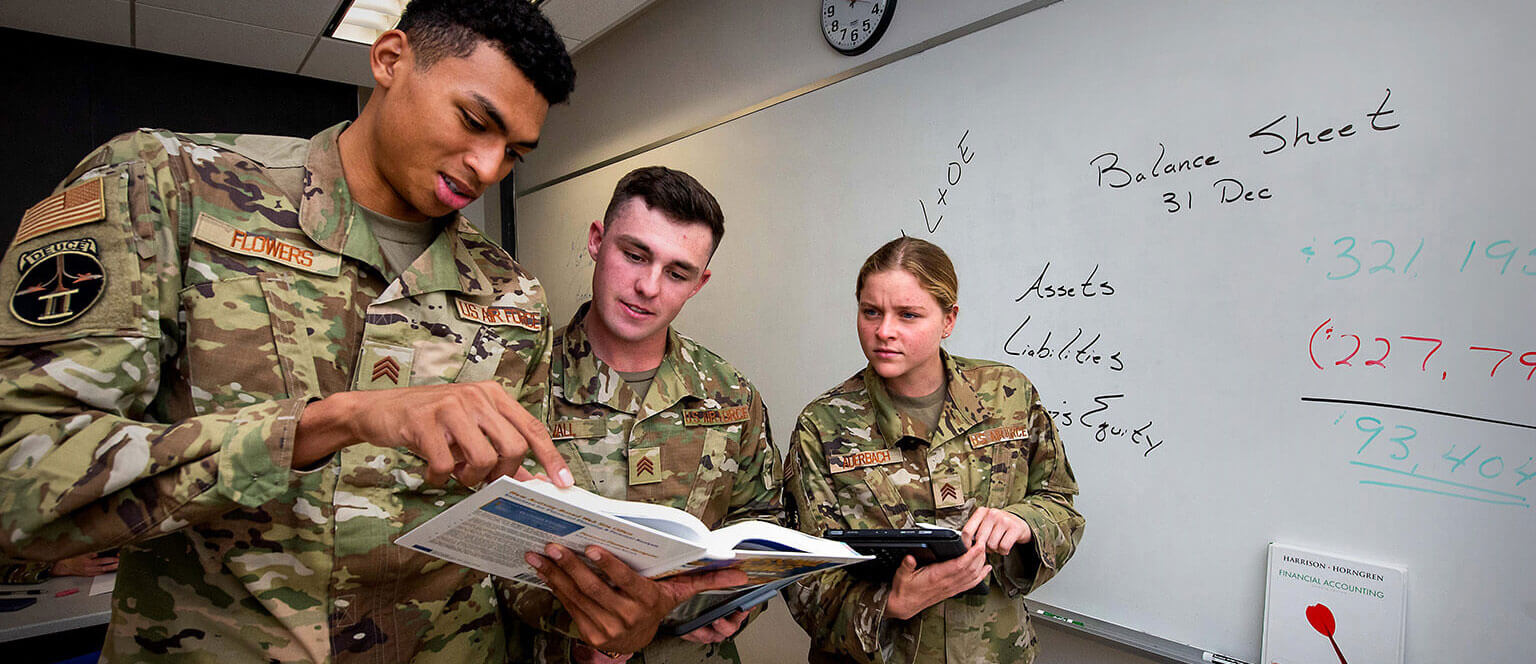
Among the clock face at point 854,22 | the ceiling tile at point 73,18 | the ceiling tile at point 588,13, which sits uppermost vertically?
the ceiling tile at point 588,13

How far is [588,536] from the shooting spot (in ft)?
2.60

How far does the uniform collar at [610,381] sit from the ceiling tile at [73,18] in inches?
121

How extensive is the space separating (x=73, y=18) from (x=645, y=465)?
363cm

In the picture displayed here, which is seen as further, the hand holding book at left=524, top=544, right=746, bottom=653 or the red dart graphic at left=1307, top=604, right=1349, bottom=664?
the red dart graphic at left=1307, top=604, right=1349, bottom=664

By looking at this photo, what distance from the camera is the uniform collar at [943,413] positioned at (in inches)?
60.1

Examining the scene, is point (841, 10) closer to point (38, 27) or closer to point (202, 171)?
point (202, 171)

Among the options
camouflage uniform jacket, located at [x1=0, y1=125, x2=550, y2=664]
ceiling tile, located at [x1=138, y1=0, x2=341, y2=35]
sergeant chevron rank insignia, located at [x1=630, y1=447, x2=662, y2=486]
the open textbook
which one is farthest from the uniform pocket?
ceiling tile, located at [x1=138, y1=0, x2=341, y2=35]

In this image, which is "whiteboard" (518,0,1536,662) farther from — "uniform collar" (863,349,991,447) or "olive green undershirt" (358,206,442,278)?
"olive green undershirt" (358,206,442,278)

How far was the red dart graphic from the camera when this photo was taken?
4.73ft

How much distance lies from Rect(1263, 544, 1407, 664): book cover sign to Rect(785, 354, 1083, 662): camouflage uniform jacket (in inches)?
16.4

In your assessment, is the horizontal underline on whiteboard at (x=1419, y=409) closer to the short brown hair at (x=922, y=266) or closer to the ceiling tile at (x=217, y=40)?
the short brown hair at (x=922, y=266)

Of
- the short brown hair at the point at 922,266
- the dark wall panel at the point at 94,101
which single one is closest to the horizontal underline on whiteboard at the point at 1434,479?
the short brown hair at the point at 922,266

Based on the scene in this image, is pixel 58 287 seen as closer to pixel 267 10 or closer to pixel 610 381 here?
pixel 610 381

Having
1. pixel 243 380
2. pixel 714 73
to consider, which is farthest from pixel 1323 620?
pixel 714 73
